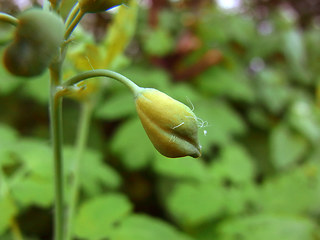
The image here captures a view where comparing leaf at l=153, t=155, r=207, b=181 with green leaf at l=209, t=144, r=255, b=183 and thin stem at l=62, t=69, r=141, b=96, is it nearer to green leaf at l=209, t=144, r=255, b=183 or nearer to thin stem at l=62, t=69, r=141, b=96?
green leaf at l=209, t=144, r=255, b=183

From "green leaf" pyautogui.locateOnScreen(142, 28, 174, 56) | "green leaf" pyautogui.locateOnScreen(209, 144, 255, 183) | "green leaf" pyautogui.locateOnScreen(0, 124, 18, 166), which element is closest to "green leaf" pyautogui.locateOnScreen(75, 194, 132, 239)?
"green leaf" pyautogui.locateOnScreen(0, 124, 18, 166)

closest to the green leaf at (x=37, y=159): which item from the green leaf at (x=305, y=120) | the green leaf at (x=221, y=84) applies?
the green leaf at (x=221, y=84)

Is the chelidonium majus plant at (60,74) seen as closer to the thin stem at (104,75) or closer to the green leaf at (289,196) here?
the thin stem at (104,75)

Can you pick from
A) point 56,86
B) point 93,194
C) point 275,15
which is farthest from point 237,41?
point 56,86

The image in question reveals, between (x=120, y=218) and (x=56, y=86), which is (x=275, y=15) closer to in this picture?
(x=120, y=218)

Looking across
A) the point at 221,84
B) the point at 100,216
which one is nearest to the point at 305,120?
the point at 221,84
